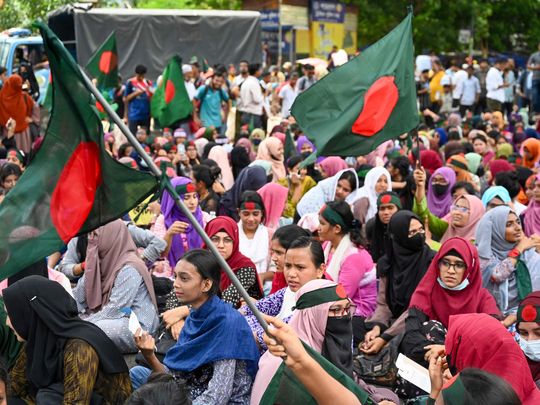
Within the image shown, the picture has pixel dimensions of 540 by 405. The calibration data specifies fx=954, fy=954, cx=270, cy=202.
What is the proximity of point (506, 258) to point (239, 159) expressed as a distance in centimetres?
505

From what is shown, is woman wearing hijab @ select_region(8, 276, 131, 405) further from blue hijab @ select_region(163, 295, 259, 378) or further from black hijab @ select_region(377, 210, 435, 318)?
black hijab @ select_region(377, 210, 435, 318)

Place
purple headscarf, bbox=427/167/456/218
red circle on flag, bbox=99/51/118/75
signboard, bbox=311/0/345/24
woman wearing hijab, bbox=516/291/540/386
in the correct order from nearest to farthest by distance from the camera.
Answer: woman wearing hijab, bbox=516/291/540/386
purple headscarf, bbox=427/167/456/218
red circle on flag, bbox=99/51/118/75
signboard, bbox=311/0/345/24

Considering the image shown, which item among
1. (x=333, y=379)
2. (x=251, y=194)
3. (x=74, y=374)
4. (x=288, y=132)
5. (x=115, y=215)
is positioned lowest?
(x=288, y=132)

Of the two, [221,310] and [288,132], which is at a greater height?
[221,310]

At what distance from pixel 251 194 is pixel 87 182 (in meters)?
3.40

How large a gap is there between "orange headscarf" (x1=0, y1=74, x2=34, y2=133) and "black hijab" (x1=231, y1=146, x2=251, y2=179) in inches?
134

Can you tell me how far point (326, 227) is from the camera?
21.5ft

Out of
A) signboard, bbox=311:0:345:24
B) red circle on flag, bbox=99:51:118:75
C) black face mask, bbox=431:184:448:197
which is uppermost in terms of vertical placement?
red circle on flag, bbox=99:51:118:75

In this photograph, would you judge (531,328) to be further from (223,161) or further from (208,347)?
(223,161)

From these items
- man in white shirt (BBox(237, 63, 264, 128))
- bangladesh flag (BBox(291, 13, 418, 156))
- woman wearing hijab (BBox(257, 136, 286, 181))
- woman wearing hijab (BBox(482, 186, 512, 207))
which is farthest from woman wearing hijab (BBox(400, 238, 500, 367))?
man in white shirt (BBox(237, 63, 264, 128))

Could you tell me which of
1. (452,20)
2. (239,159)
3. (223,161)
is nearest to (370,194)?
(239,159)

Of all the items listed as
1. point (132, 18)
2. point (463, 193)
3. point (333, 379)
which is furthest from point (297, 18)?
point (333, 379)

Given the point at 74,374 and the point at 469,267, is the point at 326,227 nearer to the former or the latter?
the point at 469,267

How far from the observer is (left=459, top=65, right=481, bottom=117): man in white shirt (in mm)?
19750
